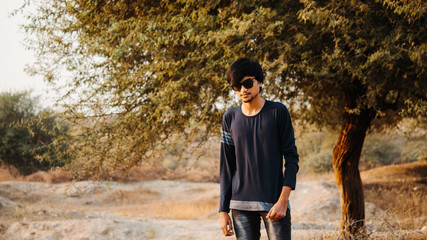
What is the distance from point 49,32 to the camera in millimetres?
6891

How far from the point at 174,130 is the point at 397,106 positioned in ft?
15.3

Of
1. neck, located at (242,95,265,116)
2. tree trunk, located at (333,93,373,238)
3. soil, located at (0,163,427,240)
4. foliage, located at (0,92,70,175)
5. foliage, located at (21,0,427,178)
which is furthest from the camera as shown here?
foliage, located at (0,92,70,175)

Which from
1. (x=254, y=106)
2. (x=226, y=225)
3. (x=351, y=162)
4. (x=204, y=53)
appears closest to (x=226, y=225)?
(x=226, y=225)

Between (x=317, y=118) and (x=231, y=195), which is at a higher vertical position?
(x=317, y=118)

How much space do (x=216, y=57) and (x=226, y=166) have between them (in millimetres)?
3558

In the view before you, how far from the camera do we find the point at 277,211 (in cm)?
234

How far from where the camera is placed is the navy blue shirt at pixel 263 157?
2.46 meters

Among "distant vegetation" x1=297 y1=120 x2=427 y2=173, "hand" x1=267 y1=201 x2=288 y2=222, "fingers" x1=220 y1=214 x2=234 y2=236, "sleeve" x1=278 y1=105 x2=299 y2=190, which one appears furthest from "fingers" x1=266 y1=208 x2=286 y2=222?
"distant vegetation" x1=297 y1=120 x2=427 y2=173

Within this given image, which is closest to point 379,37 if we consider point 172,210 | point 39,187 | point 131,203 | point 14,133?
point 172,210

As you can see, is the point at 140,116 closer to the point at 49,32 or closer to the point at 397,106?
the point at 49,32

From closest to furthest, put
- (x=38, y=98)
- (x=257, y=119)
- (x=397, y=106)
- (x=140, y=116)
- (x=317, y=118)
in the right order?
(x=257, y=119), (x=140, y=116), (x=397, y=106), (x=317, y=118), (x=38, y=98)

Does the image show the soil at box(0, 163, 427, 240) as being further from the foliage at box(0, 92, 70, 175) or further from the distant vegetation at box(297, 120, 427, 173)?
the distant vegetation at box(297, 120, 427, 173)

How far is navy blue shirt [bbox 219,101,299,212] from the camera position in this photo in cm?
246

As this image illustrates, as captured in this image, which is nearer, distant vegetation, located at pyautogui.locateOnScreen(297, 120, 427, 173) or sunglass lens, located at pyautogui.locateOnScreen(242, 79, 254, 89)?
sunglass lens, located at pyautogui.locateOnScreen(242, 79, 254, 89)
